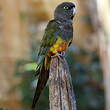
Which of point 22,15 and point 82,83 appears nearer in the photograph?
point 82,83

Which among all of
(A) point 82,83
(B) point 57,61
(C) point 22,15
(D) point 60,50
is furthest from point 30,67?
(B) point 57,61

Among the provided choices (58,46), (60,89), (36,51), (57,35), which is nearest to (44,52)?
(58,46)

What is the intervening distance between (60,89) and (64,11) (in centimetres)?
85

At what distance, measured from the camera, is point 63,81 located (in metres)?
2.99

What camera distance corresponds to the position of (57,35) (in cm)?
385

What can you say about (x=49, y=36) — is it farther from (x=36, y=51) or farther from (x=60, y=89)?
(x=36, y=51)

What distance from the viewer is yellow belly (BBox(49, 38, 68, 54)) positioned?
367 centimetres

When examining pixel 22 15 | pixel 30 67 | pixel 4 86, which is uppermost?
pixel 22 15

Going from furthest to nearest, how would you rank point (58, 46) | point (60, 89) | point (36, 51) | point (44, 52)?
point (36, 51)
point (58, 46)
point (44, 52)
point (60, 89)

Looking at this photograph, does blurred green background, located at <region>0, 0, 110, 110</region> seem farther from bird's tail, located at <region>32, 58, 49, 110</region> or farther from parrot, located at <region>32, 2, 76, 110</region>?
bird's tail, located at <region>32, 58, 49, 110</region>

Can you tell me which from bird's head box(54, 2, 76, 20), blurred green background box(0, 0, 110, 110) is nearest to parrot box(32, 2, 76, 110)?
bird's head box(54, 2, 76, 20)

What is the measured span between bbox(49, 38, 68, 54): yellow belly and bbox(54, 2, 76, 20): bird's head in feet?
0.69

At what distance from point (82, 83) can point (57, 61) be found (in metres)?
6.16

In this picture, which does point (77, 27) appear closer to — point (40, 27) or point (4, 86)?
point (40, 27)
